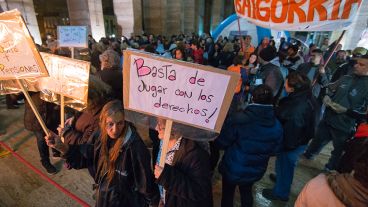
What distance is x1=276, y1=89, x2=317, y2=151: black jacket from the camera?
2588 millimetres

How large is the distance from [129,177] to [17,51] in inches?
58.6

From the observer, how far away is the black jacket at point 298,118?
2.59 metres

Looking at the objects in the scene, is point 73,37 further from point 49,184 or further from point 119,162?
point 119,162

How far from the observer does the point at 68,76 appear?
7.20 feet

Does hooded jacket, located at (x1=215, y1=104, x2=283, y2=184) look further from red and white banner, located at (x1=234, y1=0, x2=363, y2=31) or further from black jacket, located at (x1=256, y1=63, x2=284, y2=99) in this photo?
black jacket, located at (x1=256, y1=63, x2=284, y2=99)

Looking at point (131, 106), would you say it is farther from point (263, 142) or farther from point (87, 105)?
point (263, 142)

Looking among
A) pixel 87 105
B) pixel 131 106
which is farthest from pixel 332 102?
pixel 87 105

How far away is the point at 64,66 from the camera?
2.20 meters

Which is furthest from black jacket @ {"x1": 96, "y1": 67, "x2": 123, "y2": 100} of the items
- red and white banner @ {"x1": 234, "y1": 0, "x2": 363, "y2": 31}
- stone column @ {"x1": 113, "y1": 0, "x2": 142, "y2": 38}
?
stone column @ {"x1": 113, "y1": 0, "x2": 142, "y2": 38}

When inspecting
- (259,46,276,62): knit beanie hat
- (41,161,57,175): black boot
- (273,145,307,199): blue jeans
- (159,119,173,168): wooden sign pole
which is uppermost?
(259,46,276,62): knit beanie hat

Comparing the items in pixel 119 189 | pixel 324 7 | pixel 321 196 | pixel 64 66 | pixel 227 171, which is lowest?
pixel 227 171

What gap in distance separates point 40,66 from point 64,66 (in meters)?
0.28

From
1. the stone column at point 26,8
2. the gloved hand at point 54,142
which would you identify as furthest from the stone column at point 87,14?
the gloved hand at point 54,142

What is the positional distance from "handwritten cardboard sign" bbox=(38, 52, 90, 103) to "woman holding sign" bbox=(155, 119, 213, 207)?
968mm
